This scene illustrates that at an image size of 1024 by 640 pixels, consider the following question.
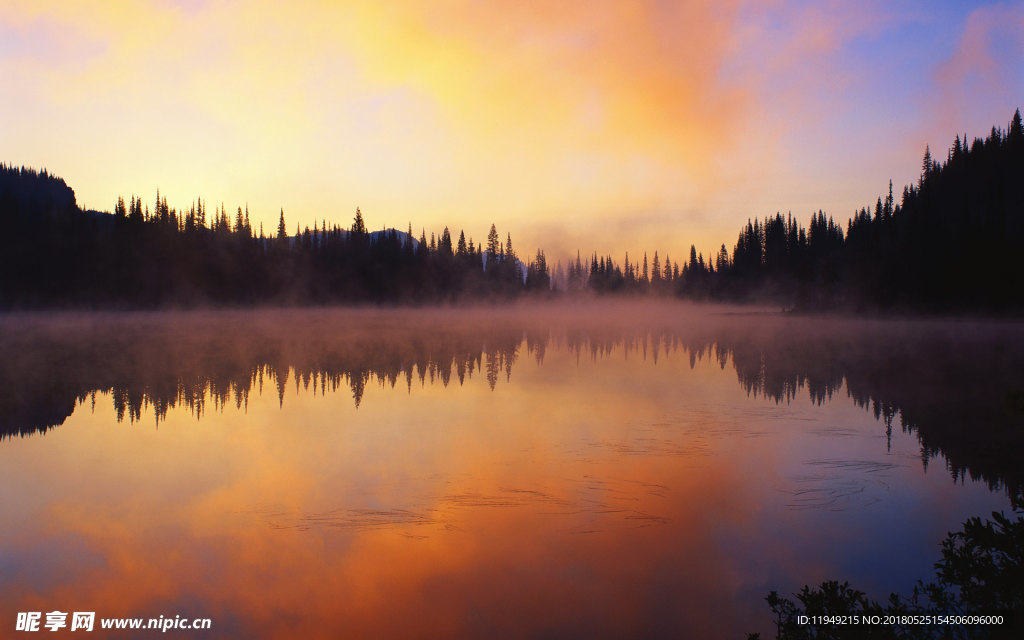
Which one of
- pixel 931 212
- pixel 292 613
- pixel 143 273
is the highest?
pixel 931 212

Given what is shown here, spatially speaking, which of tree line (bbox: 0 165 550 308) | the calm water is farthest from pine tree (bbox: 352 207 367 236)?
the calm water

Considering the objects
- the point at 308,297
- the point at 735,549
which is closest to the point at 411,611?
the point at 735,549

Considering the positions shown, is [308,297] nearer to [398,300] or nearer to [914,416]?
[398,300]

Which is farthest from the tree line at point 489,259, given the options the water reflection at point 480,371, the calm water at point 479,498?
the calm water at point 479,498

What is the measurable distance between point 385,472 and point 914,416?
13964mm

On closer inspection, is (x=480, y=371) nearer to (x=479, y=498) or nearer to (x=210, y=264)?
(x=479, y=498)

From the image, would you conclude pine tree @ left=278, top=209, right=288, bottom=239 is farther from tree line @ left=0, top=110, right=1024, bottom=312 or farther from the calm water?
the calm water

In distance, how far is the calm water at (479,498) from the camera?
22.5 feet

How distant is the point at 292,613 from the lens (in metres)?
6.63

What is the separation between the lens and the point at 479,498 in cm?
993

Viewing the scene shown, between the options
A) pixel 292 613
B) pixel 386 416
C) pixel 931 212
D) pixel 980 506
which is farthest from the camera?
pixel 931 212

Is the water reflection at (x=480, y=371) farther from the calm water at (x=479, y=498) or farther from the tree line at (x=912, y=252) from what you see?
the tree line at (x=912, y=252)

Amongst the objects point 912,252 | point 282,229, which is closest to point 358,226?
point 282,229

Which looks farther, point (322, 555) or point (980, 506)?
point (980, 506)
